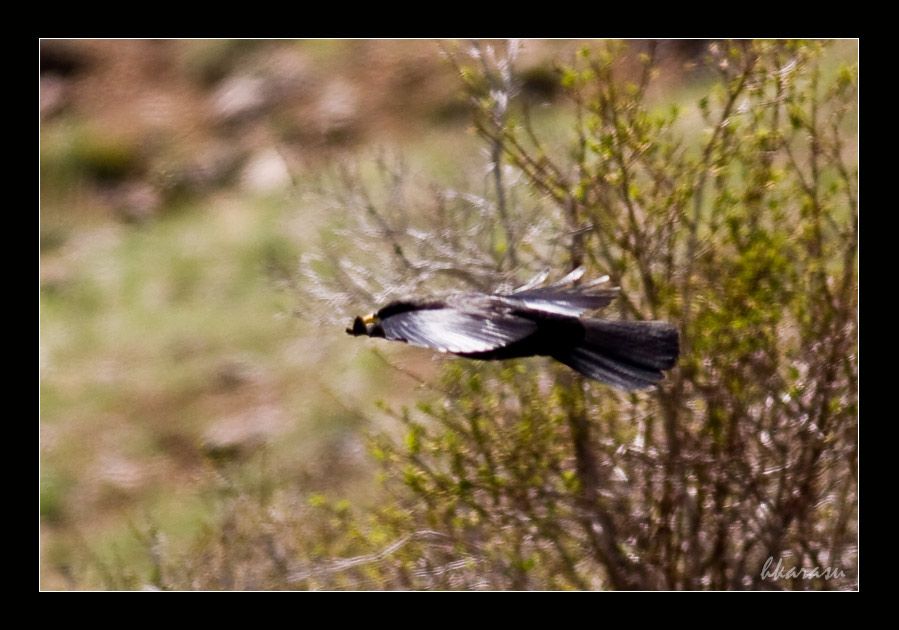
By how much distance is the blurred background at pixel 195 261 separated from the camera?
1342 centimetres

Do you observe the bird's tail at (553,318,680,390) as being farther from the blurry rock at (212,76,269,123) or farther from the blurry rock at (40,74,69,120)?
the blurry rock at (40,74,69,120)

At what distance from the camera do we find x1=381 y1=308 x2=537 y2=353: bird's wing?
5547 mm

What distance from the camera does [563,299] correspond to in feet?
19.6

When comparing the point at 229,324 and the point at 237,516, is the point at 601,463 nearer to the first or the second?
the point at 237,516

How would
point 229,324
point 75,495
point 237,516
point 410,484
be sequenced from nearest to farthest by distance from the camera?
point 410,484, point 237,516, point 75,495, point 229,324

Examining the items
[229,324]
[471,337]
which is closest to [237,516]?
[471,337]

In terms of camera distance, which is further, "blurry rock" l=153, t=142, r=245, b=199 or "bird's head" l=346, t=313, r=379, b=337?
"blurry rock" l=153, t=142, r=245, b=199

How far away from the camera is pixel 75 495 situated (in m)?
14.3

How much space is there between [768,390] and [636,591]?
3.49ft

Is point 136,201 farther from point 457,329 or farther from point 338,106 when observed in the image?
point 457,329

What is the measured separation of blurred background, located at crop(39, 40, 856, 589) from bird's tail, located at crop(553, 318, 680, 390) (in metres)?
3.50

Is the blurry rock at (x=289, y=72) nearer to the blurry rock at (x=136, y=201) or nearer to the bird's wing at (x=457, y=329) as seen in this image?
the blurry rock at (x=136, y=201)

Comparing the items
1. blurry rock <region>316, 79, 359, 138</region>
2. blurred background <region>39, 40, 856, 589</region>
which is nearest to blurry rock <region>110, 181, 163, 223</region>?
blurred background <region>39, 40, 856, 589</region>

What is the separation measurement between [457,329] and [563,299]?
1.67 ft
